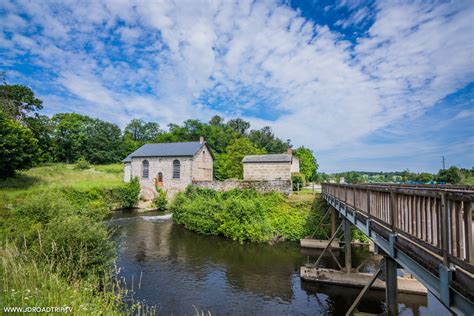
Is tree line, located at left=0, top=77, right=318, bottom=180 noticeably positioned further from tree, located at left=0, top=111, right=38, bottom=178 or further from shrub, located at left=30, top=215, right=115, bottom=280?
shrub, located at left=30, top=215, right=115, bottom=280

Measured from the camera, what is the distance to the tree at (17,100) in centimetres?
3556

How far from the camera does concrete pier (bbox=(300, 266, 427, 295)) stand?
966 centimetres

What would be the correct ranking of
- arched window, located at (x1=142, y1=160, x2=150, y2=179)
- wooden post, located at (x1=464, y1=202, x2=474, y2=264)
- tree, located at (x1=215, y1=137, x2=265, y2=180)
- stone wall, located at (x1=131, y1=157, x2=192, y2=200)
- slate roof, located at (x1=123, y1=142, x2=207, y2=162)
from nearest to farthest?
wooden post, located at (x1=464, y1=202, x2=474, y2=264) < stone wall, located at (x1=131, y1=157, x2=192, y2=200) < slate roof, located at (x1=123, y1=142, x2=207, y2=162) < arched window, located at (x1=142, y1=160, x2=150, y2=179) < tree, located at (x1=215, y1=137, x2=265, y2=180)

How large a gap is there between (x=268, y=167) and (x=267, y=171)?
50 centimetres

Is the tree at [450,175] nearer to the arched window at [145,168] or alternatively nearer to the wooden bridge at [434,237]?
the wooden bridge at [434,237]

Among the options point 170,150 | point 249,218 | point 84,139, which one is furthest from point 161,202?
point 84,139

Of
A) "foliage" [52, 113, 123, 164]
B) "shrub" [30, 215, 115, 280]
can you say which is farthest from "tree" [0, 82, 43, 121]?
"shrub" [30, 215, 115, 280]

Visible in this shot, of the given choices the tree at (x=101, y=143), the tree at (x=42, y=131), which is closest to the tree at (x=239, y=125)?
the tree at (x=101, y=143)

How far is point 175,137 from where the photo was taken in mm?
57188

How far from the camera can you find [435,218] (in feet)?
11.2

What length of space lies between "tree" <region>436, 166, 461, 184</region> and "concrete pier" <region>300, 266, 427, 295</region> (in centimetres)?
2184

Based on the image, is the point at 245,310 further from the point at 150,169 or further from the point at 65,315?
the point at 150,169

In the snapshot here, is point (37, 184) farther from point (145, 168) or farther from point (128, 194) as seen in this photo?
point (145, 168)

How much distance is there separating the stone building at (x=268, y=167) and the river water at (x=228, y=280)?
13.3 metres
